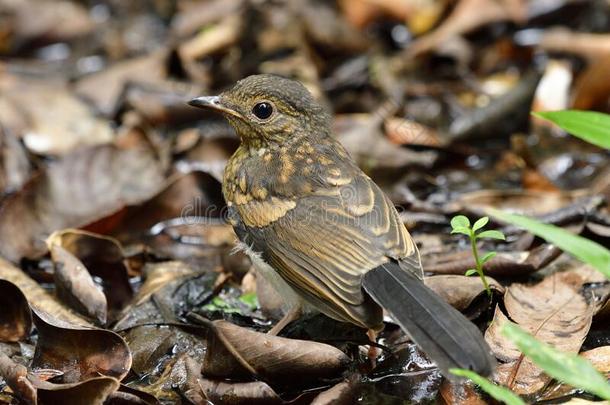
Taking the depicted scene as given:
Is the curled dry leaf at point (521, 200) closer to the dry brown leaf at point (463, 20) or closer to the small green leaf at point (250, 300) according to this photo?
the small green leaf at point (250, 300)

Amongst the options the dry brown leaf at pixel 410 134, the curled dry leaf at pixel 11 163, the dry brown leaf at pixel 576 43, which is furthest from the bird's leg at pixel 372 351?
the dry brown leaf at pixel 576 43

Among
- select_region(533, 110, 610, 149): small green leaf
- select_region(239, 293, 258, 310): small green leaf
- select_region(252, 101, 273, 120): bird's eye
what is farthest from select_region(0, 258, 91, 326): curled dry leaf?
select_region(533, 110, 610, 149): small green leaf

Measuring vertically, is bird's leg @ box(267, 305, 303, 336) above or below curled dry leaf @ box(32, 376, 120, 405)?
below

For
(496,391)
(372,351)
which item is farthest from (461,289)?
(496,391)

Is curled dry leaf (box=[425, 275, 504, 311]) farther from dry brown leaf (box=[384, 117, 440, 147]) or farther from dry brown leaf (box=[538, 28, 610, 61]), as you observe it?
dry brown leaf (box=[538, 28, 610, 61])

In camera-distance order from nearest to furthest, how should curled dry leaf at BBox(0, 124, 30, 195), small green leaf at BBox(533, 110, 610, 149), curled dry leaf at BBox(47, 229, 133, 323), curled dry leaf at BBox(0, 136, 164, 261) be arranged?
small green leaf at BBox(533, 110, 610, 149) → curled dry leaf at BBox(47, 229, 133, 323) → curled dry leaf at BBox(0, 136, 164, 261) → curled dry leaf at BBox(0, 124, 30, 195)

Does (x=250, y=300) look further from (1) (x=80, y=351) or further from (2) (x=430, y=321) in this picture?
(2) (x=430, y=321)
